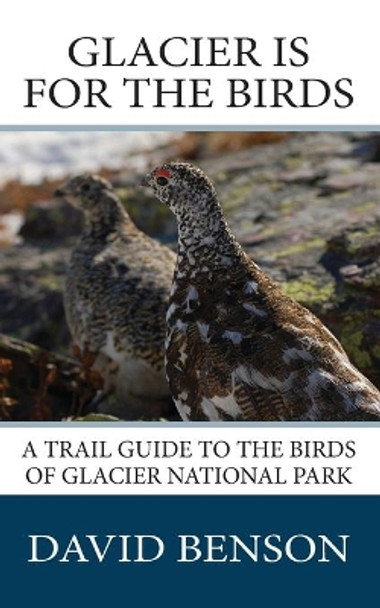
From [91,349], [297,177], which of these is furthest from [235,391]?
[297,177]

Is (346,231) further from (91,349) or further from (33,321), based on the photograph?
(33,321)

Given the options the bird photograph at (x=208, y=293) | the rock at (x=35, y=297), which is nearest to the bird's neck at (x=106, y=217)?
the bird photograph at (x=208, y=293)

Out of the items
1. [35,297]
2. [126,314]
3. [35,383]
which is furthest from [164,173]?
[35,297]

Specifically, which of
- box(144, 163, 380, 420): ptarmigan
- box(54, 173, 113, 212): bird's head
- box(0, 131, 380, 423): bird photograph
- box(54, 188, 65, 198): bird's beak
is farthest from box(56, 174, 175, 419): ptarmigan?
box(144, 163, 380, 420): ptarmigan

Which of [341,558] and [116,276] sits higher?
[116,276]

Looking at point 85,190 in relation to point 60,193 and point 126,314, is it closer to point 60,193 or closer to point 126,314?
point 60,193

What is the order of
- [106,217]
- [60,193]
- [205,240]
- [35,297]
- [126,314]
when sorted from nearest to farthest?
[205,240] → [126,314] → [106,217] → [60,193] → [35,297]

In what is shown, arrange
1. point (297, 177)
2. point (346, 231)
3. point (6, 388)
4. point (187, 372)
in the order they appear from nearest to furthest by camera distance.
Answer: point (187, 372) < point (6, 388) < point (346, 231) < point (297, 177)
